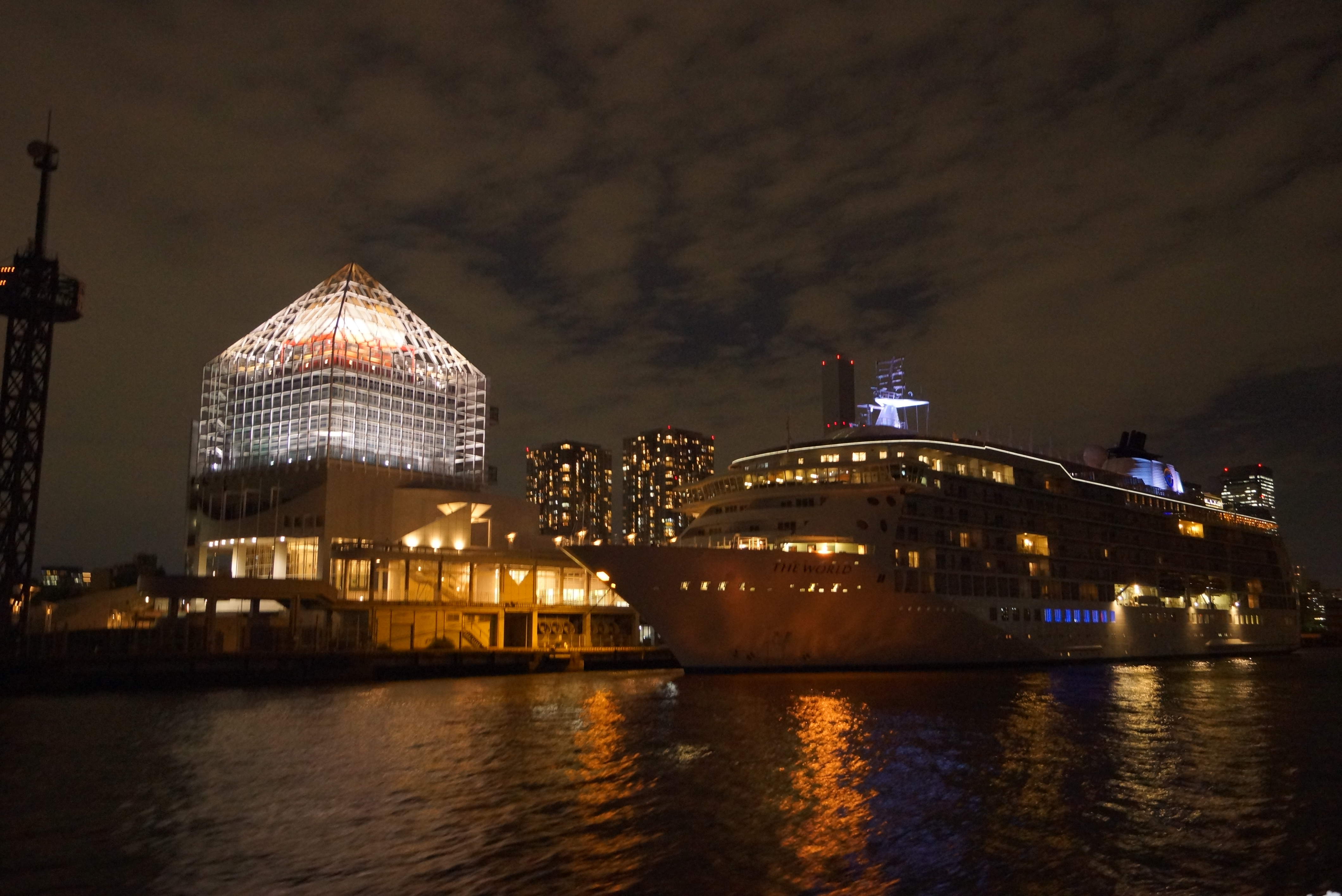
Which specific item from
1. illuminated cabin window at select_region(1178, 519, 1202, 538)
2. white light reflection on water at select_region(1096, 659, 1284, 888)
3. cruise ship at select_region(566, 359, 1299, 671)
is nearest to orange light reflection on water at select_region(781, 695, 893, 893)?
white light reflection on water at select_region(1096, 659, 1284, 888)

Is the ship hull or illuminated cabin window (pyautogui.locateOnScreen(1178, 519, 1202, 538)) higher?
illuminated cabin window (pyautogui.locateOnScreen(1178, 519, 1202, 538))

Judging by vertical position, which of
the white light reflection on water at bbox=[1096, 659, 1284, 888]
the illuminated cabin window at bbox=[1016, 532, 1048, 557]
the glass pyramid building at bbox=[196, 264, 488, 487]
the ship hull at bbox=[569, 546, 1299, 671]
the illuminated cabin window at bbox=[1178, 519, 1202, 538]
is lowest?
the white light reflection on water at bbox=[1096, 659, 1284, 888]

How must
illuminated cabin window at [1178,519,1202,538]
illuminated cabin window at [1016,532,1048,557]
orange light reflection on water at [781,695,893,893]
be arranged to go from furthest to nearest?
illuminated cabin window at [1178,519,1202,538] → illuminated cabin window at [1016,532,1048,557] → orange light reflection on water at [781,695,893,893]

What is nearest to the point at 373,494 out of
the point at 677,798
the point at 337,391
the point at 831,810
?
the point at 337,391

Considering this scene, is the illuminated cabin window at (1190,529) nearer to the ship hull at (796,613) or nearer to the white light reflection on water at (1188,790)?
the ship hull at (796,613)

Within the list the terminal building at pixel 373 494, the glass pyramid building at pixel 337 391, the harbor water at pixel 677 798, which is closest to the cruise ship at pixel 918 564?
the harbor water at pixel 677 798

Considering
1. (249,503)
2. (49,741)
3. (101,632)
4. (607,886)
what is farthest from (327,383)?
(607,886)

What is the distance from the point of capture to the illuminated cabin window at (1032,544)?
70.0m

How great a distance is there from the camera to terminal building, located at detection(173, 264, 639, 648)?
270 ft

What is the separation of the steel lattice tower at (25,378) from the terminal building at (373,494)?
16.5 m

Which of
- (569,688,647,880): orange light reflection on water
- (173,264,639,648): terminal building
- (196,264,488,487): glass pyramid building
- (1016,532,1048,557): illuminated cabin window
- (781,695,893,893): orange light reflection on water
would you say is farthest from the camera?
(196,264,488,487): glass pyramid building

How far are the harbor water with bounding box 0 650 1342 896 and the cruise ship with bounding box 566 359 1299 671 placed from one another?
8.17 metres

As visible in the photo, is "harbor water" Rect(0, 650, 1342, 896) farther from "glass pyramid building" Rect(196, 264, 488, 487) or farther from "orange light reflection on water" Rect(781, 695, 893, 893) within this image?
"glass pyramid building" Rect(196, 264, 488, 487)

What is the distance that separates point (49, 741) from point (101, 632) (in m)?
30.7
